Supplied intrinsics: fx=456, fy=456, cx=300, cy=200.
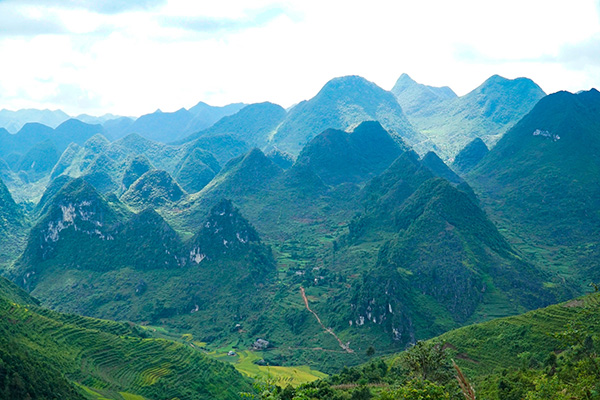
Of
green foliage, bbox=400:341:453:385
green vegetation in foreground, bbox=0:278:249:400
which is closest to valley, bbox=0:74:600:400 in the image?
green vegetation in foreground, bbox=0:278:249:400

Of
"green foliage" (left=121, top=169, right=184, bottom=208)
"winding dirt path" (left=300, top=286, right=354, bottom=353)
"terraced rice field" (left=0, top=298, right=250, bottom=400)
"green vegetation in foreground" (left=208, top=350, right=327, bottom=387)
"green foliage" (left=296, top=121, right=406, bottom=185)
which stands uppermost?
"green foliage" (left=296, top=121, right=406, bottom=185)

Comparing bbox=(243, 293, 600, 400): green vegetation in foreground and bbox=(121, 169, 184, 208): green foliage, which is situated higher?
bbox=(121, 169, 184, 208): green foliage

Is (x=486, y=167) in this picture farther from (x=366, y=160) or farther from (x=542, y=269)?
(x=542, y=269)

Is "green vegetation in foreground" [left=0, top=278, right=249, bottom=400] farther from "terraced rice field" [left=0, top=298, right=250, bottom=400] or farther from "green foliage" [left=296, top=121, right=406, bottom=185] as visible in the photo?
"green foliage" [left=296, top=121, right=406, bottom=185]

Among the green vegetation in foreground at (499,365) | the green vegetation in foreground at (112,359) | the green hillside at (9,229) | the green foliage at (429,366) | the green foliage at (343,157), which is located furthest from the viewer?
the green foliage at (343,157)

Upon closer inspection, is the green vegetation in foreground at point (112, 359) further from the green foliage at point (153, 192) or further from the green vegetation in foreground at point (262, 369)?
the green foliage at point (153, 192)

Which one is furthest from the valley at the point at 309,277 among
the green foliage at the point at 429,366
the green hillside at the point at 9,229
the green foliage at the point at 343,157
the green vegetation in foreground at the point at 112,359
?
the green foliage at the point at 343,157

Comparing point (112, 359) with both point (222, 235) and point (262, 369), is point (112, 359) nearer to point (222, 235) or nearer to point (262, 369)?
point (262, 369)

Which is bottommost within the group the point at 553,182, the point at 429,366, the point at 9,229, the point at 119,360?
the point at 119,360

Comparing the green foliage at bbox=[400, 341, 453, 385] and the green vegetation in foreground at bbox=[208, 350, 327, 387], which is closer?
the green foliage at bbox=[400, 341, 453, 385]

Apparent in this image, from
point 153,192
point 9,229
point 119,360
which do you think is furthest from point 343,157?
point 119,360
